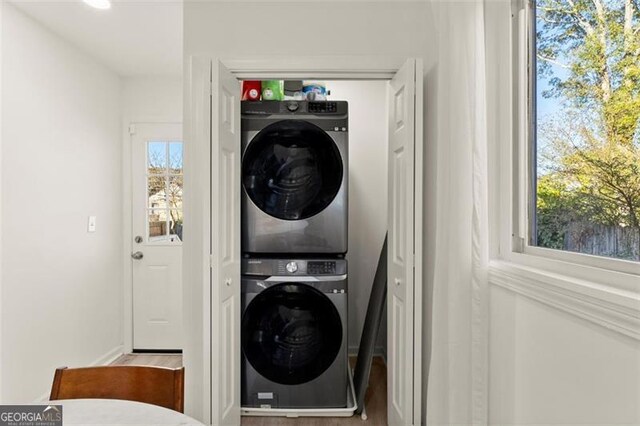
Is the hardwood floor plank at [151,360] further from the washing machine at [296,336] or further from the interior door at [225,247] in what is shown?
the interior door at [225,247]

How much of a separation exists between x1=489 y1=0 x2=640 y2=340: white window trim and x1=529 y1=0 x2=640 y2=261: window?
0.12 ft

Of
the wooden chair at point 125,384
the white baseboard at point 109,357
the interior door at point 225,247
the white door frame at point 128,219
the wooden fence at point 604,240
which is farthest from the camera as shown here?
the white door frame at point 128,219

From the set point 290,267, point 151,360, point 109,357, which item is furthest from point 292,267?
point 109,357

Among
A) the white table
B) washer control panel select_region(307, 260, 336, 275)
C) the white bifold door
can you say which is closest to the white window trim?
the white bifold door

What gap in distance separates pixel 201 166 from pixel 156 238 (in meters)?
1.97

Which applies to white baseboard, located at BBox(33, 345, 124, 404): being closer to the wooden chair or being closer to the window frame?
the wooden chair

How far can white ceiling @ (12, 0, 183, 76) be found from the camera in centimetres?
240

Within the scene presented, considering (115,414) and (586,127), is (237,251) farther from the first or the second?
(586,127)

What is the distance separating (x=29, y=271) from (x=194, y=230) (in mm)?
1282

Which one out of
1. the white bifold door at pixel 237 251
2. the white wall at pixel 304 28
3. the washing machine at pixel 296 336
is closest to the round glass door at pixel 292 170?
the white bifold door at pixel 237 251

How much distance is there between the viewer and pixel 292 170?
2.46 metres

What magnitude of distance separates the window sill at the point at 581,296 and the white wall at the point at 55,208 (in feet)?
8.73

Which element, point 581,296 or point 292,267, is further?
point 292,267

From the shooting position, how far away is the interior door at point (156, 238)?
3602 mm
